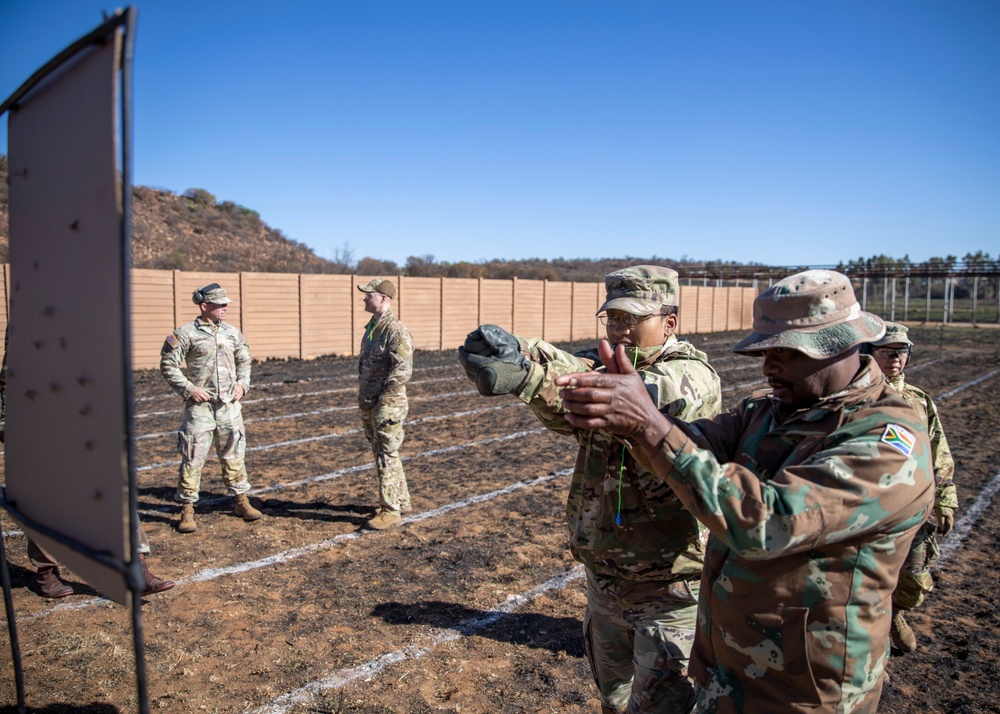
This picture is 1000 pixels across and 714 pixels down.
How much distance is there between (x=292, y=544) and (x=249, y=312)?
42.5ft

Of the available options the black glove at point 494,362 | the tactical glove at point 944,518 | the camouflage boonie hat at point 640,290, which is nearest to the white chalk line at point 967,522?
the tactical glove at point 944,518

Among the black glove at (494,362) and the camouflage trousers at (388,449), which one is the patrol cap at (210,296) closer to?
the camouflage trousers at (388,449)

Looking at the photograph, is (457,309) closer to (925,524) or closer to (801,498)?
(925,524)

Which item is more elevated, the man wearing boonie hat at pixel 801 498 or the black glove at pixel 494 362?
the black glove at pixel 494 362

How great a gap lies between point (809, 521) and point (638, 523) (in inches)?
41.3

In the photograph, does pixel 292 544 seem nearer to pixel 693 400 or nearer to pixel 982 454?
pixel 693 400

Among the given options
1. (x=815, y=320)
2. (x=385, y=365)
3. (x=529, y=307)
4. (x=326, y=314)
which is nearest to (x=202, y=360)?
(x=385, y=365)

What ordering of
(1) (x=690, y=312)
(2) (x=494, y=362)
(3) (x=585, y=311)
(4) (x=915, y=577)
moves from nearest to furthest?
1. (2) (x=494, y=362)
2. (4) (x=915, y=577)
3. (3) (x=585, y=311)
4. (1) (x=690, y=312)

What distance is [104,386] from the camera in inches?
55.9

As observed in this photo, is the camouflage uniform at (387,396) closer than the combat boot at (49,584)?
No

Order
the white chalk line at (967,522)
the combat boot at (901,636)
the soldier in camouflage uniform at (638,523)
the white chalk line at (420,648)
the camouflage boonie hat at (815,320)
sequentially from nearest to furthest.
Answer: the camouflage boonie hat at (815,320) < the soldier in camouflage uniform at (638,523) < the white chalk line at (420,648) < the combat boot at (901,636) < the white chalk line at (967,522)

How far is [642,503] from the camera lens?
2668mm

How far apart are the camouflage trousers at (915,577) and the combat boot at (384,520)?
399cm

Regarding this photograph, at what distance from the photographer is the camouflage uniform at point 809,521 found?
5.56ft
